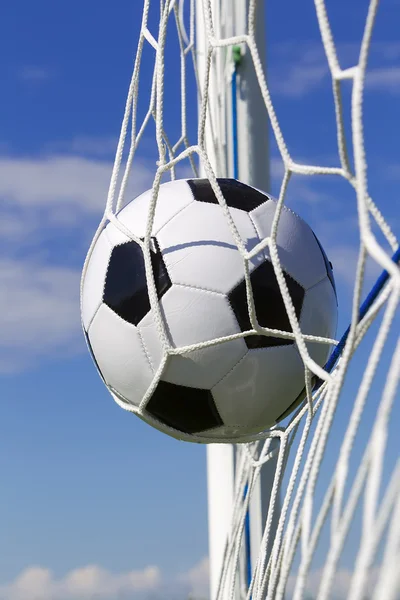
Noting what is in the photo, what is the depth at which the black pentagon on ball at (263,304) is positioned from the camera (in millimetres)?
2545

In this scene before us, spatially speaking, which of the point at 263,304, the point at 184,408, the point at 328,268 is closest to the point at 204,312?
the point at 263,304

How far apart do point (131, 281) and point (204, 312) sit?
0.23 metres

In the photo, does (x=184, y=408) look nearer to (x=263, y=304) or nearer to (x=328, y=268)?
(x=263, y=304)

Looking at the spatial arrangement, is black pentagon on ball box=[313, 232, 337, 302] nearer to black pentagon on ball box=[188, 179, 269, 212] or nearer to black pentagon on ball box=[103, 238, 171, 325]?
black pentagon on ball box=[188, 179, 269, 212]

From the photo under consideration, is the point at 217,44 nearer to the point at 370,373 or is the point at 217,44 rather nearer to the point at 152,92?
the point at 152,92

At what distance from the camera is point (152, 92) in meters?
3.33

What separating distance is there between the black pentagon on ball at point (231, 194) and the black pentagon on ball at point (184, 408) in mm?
524

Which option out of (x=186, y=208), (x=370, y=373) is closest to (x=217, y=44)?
(x=186, y=208)

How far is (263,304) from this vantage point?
256 cm

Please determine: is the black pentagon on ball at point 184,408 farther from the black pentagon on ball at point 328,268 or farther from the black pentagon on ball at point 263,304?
the black pentagon on ball at point 328,268

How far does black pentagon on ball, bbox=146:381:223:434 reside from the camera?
8.55 ft

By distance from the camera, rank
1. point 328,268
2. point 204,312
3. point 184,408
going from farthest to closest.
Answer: point 328,268 < point 184,408 < point 204,312

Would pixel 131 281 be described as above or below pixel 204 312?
above

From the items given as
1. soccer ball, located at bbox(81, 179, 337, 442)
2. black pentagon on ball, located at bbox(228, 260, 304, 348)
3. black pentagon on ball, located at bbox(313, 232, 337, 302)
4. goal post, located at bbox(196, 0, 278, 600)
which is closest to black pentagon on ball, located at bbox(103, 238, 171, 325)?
soccer ball, located at bbox(81, 179, 337, 442)
